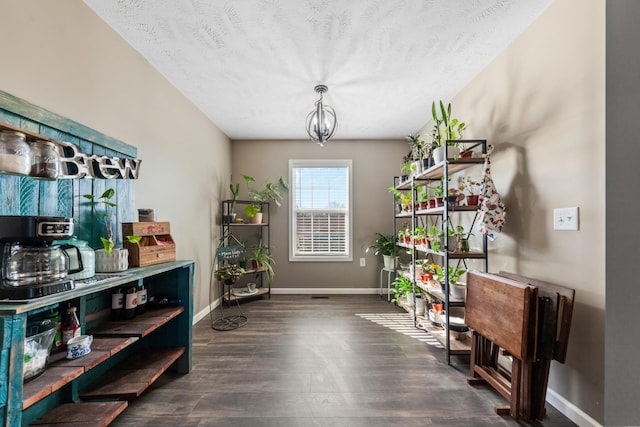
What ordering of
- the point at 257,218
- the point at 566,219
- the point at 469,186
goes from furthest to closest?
the point at 257,218 < the point at 469,186 < the point at 566,219

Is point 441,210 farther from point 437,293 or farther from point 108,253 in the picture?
A: point 108,253

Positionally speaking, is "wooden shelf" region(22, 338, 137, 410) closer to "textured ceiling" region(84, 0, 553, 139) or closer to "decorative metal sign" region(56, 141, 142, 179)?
"decorative metal sign" region(56, 141, 142, 179)

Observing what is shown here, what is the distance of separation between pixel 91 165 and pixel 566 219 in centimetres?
273

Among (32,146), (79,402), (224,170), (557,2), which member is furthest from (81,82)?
(557,2)

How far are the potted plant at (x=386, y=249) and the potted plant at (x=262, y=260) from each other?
1.50 metres

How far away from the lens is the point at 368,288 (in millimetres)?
4008

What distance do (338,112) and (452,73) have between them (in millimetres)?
1217

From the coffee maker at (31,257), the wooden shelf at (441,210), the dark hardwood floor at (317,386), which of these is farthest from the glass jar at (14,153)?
the wooden shelf at (441,210)

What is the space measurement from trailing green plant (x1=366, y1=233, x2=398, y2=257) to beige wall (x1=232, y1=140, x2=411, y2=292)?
8 centimetres

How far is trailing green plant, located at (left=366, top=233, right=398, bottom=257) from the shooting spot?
3.65m

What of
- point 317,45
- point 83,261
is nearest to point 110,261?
point 83,261

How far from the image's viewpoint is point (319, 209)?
411cm

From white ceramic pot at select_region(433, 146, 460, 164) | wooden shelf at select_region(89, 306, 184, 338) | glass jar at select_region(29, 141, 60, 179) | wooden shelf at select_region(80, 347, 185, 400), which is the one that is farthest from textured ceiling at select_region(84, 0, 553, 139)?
wooden shelf at select_region(80, 347, 185, 400)

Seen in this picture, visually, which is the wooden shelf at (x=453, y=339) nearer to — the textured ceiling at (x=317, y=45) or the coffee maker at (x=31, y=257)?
the textured ceiling at (x=317, y=45)
